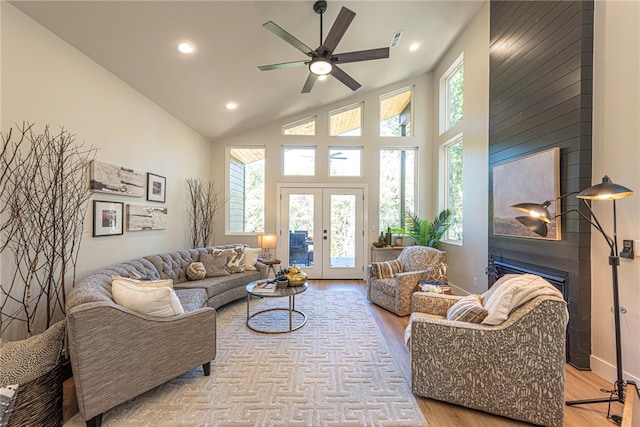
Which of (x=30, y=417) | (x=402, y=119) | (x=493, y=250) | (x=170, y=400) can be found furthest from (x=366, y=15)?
(x=30, y=417)

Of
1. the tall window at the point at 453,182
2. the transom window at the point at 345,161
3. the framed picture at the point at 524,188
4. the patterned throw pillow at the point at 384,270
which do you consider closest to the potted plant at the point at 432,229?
the tall window at the point at 453,182

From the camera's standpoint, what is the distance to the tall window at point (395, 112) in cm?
556

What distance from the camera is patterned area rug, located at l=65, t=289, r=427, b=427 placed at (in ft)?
5.69

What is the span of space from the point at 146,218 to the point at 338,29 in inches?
129

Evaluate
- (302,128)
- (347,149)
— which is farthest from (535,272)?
(302,128)

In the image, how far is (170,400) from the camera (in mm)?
1894

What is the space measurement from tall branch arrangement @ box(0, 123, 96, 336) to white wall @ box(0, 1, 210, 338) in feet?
0.36

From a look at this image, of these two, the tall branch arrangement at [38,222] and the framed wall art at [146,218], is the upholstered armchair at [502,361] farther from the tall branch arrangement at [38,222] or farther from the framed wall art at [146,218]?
the framed wall art at [146,218]

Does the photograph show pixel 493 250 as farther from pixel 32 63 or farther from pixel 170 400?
pixel 32 63

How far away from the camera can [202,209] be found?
16.5 ft

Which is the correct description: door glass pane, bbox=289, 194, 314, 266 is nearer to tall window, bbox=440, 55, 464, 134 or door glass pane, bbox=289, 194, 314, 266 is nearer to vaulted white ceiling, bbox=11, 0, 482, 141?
vaulted white ceiling, bbox=11, 0, 482, 141

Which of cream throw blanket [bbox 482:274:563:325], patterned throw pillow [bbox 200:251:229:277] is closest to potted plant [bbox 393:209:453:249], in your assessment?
cream throw blanket [bbox 482:274:563:325]

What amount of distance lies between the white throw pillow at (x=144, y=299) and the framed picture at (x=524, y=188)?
3004mm

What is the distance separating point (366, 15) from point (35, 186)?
3.72 metres
